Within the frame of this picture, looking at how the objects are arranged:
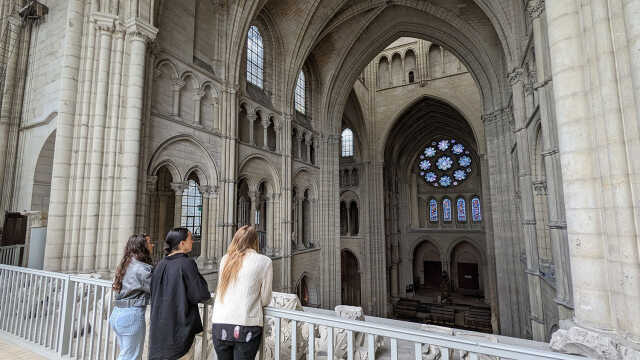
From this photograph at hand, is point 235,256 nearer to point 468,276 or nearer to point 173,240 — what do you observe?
point 173,240

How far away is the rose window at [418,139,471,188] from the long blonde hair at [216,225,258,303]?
32107mm

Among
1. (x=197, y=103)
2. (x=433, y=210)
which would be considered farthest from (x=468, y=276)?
(x=197, y=103)

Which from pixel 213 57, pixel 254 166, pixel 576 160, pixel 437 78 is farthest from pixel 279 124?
pixel 437 78

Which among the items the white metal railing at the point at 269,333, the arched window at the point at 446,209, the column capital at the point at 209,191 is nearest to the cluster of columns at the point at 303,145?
the column capital at the point at 209,191

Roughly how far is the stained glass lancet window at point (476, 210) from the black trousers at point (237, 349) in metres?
31.9

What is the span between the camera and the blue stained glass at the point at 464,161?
102 feet

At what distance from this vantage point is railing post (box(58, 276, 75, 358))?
3.97 m

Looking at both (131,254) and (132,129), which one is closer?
(131,254)

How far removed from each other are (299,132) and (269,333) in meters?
13.9

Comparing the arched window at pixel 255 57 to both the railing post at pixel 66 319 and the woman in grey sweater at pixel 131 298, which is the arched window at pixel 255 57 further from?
the woman in grey sweater at pixel 131 298

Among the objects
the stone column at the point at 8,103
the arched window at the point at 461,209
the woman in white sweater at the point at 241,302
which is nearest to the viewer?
the woman in white sweater at the point at 241,302

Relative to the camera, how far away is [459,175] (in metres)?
31.1

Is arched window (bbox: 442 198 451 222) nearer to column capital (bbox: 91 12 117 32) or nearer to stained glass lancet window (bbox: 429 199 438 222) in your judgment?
stained glass lancet window (bbox: 429 199 438 222)

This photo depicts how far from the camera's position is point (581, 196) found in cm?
360
